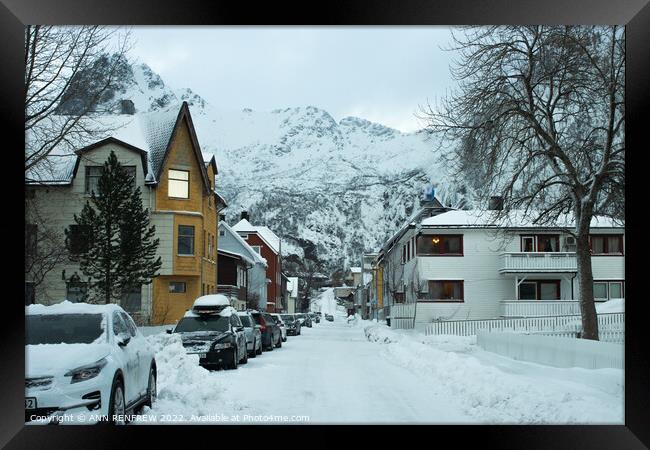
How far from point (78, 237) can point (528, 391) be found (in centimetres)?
1314

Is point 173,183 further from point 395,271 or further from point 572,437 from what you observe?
point 395,271

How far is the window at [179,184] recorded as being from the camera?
22781 millimetres

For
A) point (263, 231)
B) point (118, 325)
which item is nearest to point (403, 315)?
point (263, 231)

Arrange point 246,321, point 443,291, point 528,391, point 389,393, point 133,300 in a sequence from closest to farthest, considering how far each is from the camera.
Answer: point 528,391 → point 389,393 → point 133,300 → point 246,321 → point 443,291

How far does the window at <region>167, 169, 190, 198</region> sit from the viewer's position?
22.8m

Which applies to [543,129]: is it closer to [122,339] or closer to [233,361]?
[233,361]

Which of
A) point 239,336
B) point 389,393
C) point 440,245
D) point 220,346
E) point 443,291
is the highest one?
point 440,245

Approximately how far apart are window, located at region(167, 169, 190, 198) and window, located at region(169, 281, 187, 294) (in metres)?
2.69

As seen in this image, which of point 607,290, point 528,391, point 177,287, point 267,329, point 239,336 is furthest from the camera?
point 607,290

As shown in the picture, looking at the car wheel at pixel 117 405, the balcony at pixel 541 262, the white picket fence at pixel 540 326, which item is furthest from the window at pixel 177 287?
the car wheel at pixel 117 405

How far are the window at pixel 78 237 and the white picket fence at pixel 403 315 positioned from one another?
1905cm

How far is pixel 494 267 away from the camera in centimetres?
3216

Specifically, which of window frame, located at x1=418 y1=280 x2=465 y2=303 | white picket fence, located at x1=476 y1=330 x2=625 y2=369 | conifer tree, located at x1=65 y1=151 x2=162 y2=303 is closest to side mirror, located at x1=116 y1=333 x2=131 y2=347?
white picket fence, located at x1=476 y1=330 x2=625 y2=369

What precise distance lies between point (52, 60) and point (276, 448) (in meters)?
11.6
